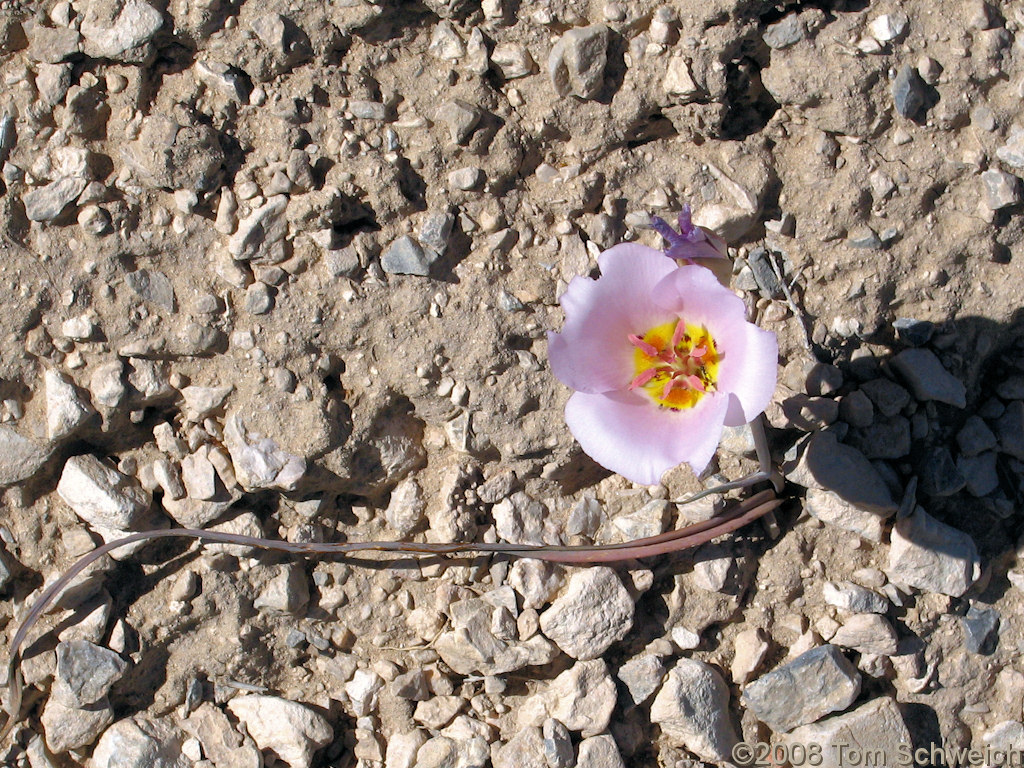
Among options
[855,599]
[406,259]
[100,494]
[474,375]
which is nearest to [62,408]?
[100,494]

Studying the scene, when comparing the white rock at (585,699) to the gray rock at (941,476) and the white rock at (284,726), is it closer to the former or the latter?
the white rock at (284,726)

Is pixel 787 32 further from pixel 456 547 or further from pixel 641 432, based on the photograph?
pixel 456 547

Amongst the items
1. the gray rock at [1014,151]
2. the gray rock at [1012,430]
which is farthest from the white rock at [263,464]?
the gray rock at [1014,151]

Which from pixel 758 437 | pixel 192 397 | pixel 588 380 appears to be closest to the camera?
pixel 588 380

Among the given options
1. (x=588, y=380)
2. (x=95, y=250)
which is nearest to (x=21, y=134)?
(x=95, y=250)

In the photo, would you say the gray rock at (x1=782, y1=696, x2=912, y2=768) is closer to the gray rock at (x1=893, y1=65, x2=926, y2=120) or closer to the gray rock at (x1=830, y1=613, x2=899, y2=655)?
the gray rock at (x1=830, y1=613, x2=899, y2=655)

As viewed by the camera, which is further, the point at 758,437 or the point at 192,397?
the point at 192,397

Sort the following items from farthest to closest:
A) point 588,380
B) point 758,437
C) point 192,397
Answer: point 192,397
point 758,437
point 588,380

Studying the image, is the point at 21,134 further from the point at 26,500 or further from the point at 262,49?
the point at 26,500
